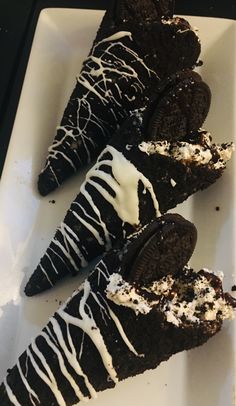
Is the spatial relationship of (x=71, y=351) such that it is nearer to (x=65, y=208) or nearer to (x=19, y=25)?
(x=65, y=208)

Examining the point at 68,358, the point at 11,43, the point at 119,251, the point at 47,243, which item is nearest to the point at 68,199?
the point at 47,243

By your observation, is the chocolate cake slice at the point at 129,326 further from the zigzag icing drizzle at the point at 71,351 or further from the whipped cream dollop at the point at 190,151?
the whipped cream dollop at the point at 190,151

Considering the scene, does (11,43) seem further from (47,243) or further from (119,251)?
(119,251)

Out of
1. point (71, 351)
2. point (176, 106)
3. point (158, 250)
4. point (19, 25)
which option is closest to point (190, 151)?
point (176, 106)

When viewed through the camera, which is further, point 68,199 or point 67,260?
point 68,199

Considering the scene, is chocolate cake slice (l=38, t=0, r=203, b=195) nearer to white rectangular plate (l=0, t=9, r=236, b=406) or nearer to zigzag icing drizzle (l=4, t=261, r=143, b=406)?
white rectangular plate (l=0, t=9, r=236, b=406)

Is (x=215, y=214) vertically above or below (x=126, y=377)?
above

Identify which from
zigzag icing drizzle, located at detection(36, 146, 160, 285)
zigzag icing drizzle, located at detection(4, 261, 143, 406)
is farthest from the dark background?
zigzag icing drizzle, located at detection(4, 261, 143, 406)

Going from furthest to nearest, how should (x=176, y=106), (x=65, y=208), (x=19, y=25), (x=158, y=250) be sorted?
(x=19, y=25)
(x=65, y=208)
(x=176, y=106)
(x=158, y=250)
